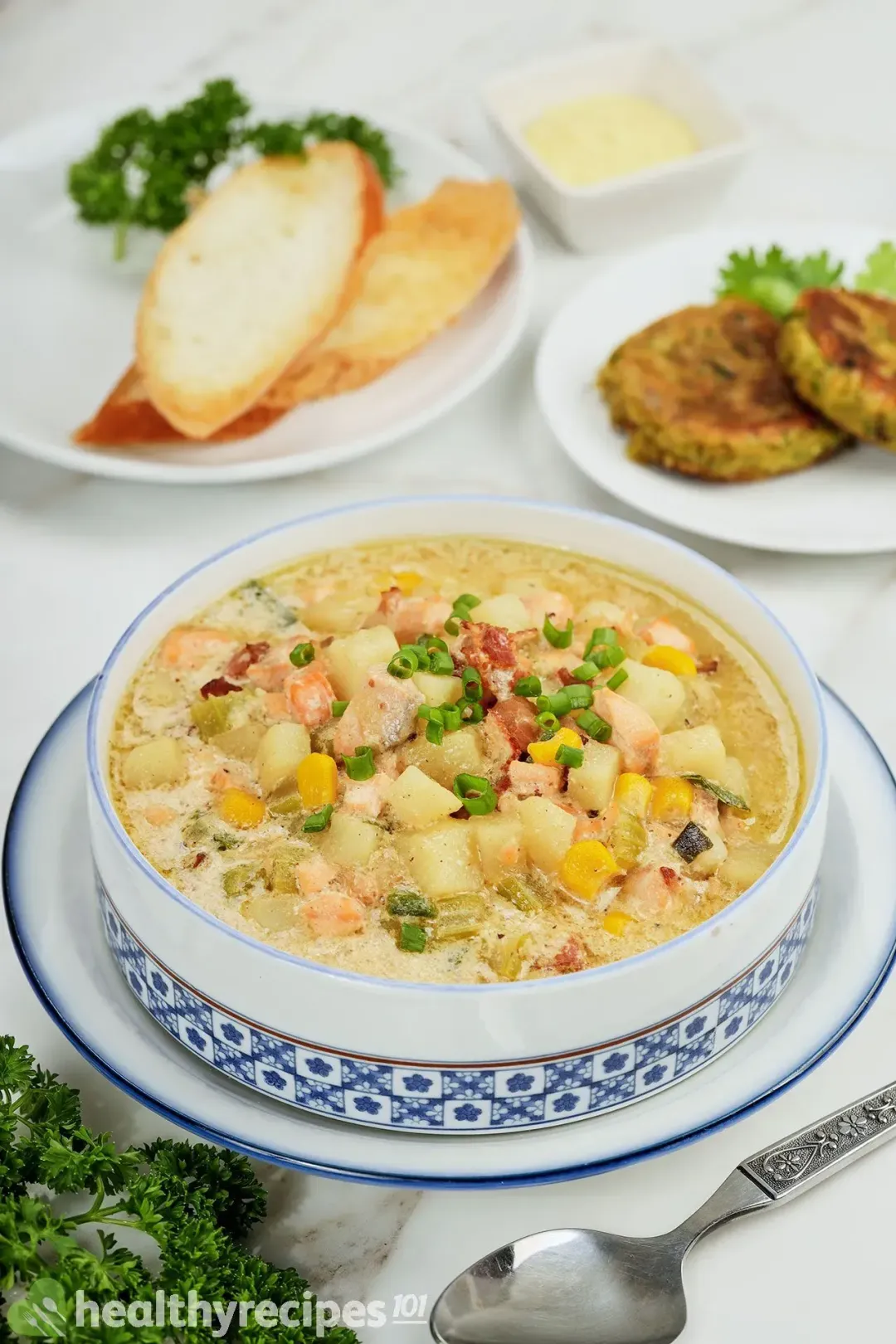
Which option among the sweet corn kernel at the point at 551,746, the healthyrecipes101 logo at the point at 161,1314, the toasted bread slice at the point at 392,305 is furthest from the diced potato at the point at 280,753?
the toasted bread slice at the point at 392,305

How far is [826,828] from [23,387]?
3.07 metres

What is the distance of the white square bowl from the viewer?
556cm

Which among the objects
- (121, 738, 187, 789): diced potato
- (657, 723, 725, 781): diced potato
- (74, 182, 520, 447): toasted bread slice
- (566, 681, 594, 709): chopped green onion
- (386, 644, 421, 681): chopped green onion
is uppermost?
(121, 738, 187, 789): diced potato

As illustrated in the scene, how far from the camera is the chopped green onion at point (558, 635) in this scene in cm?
324

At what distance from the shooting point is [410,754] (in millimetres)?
2977

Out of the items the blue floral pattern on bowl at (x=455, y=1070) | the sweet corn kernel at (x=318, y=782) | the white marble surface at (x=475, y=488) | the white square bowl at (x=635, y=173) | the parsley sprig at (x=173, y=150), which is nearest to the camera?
the blue floral pattern on bowl at (x=455, y=1070)

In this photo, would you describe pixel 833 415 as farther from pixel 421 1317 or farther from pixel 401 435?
pixel 421 1317

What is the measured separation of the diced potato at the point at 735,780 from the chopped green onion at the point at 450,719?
0.54 meters

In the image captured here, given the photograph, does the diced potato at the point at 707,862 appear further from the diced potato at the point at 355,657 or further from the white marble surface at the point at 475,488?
the diced potato at the point at 355,657

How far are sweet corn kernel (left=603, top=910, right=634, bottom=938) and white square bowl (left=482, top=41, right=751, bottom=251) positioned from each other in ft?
11.5

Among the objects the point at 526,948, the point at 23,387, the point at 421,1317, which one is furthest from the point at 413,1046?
the point at 23,387

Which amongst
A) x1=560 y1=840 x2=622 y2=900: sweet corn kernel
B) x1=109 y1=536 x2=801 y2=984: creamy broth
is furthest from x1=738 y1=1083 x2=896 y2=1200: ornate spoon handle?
x1=560 y1=840 x2=622 y2=900: sweet corn kernel

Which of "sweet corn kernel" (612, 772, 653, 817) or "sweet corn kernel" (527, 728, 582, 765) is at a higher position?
"sweet corn kernel" (527, 728, 582, 765)

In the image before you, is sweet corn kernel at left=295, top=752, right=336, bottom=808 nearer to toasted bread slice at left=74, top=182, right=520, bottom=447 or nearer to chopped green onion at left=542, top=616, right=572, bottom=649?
chopped green onion at left=542, top=616, right=572, bottom=649
